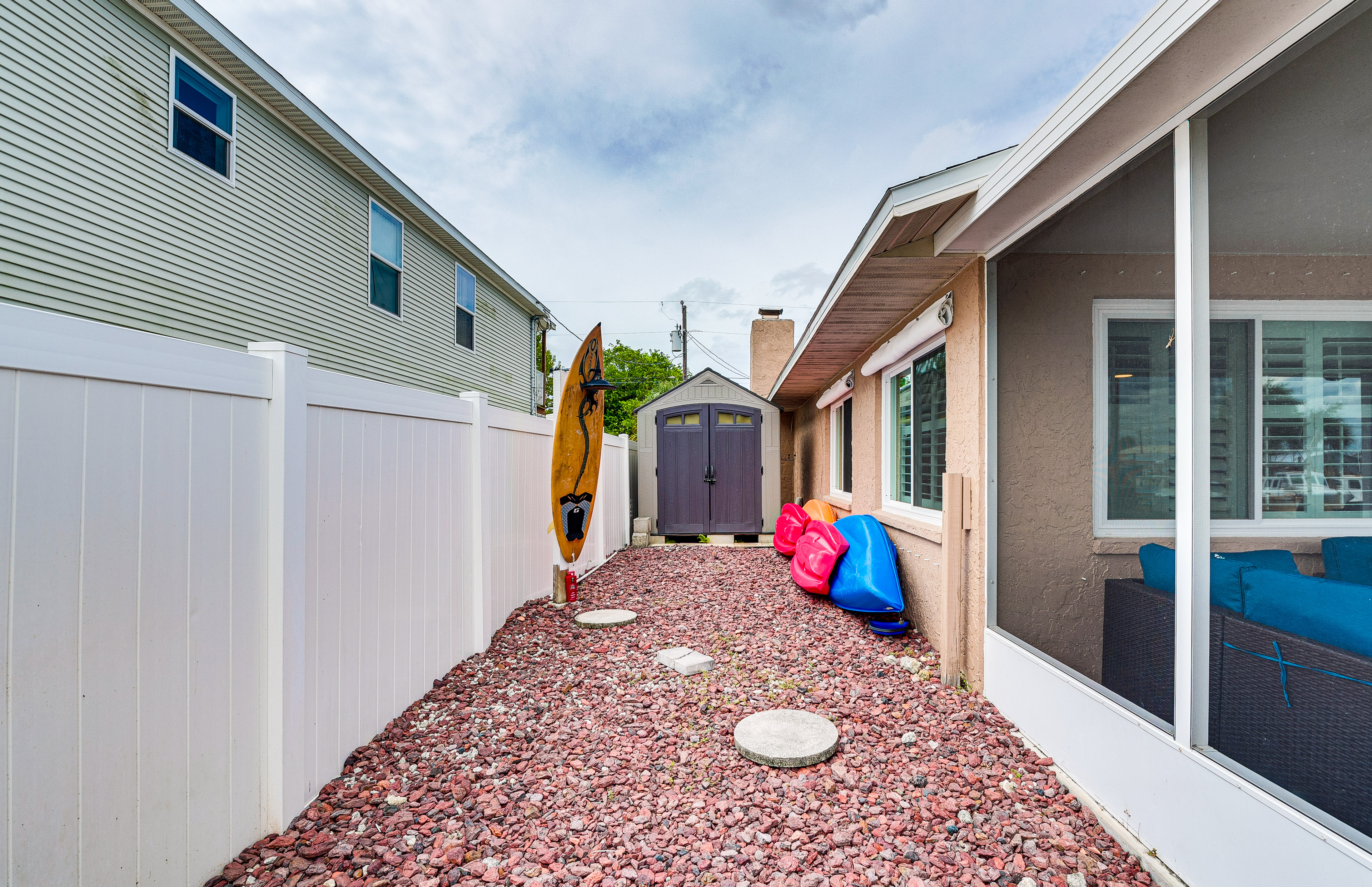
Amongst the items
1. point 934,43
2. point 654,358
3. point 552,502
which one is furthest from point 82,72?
point 654,358

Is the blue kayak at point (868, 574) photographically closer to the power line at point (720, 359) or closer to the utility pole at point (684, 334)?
the utility pole at point (684, 334)

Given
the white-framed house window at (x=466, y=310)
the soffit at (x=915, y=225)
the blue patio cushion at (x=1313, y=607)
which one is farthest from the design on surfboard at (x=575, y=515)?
the white-framed house window at (x=466, y=310)

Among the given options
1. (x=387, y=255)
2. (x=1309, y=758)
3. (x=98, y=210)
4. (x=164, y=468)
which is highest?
(x=387, y=255)

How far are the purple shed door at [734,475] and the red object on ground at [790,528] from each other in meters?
1.52

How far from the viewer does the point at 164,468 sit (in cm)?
143

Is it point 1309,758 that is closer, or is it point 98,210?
point 1309,758

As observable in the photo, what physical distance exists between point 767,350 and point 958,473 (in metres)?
10.7

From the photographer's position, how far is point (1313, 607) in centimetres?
163

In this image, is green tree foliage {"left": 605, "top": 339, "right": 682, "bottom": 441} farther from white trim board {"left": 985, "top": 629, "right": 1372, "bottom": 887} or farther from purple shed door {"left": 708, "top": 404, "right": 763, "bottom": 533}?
white trim board {"left": 985, "top": 629, "right": 1372, "bottom": 887}

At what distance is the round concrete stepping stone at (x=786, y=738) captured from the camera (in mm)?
2227

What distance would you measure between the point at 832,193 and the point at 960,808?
892 cm

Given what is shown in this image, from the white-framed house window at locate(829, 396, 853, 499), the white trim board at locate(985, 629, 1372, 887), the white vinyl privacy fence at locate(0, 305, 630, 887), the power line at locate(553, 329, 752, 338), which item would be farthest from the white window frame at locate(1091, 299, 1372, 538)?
the power line at locate(553, 329, 752, 338)

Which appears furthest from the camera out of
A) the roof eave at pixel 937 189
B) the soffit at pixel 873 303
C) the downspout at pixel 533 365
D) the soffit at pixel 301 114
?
the downspout at pixel 533 365

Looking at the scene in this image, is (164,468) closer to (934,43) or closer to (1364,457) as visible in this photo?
(1364,457)
